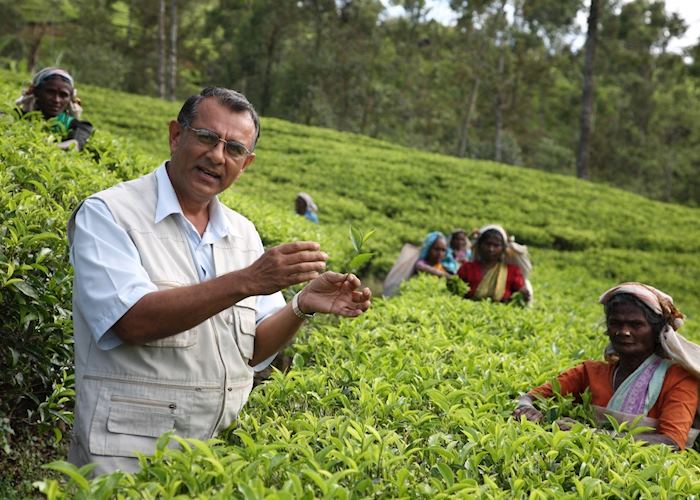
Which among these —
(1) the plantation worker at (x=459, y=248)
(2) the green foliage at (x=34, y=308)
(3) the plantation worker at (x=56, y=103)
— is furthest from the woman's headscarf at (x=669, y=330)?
(1) the plantation worker at (x=459, y=248)

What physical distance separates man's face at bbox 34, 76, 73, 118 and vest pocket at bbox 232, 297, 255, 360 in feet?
12.9

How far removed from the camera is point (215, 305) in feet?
5.91

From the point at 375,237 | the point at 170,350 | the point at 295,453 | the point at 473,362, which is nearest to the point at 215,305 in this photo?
the point at 170,350

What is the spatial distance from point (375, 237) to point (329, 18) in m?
21.7

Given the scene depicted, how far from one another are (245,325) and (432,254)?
19.6ft

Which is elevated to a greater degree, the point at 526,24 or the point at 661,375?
the point at 526,24

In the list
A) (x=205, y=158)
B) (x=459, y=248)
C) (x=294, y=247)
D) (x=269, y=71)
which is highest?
(x=269, y=71)

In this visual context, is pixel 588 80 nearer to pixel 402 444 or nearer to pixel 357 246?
pixel 357 246

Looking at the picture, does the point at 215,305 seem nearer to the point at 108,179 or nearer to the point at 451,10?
the point at 108,179

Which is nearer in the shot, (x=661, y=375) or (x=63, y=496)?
(x=63, y=496)

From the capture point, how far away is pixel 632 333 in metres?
3.16

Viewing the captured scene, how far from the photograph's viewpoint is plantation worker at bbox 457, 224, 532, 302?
6227mm

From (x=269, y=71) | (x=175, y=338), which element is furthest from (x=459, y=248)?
(x=269, y=71)

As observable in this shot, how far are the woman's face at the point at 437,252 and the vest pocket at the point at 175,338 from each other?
615cm
